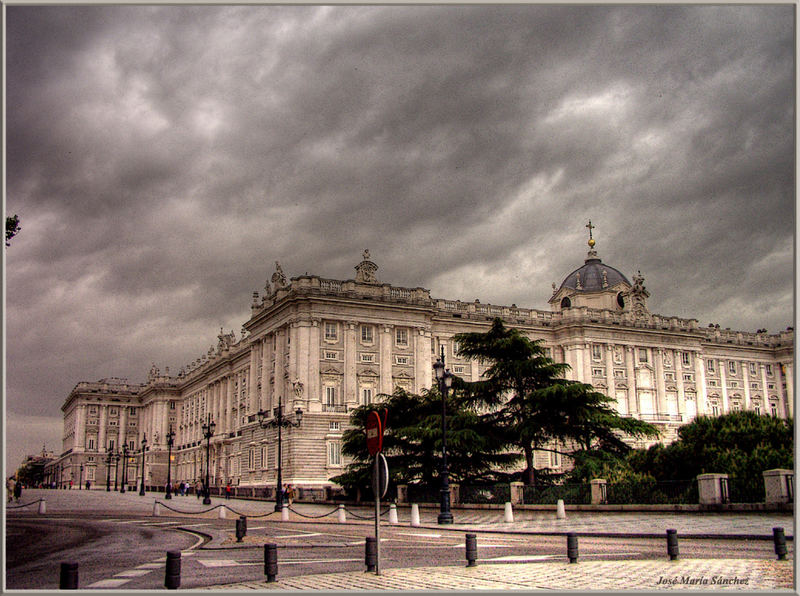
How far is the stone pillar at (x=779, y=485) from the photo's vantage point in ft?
85.5

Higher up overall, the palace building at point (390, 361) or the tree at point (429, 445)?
the palace building at point (390, 361)

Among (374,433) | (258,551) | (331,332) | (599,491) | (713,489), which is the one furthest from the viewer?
(331,332)

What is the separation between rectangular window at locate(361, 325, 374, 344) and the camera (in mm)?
72750

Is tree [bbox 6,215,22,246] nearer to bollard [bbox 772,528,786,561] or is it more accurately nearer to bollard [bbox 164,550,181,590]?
bollard [bbox 164,550,181,590]

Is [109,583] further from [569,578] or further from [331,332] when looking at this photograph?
[331,332]

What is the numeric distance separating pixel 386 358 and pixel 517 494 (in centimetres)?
3676

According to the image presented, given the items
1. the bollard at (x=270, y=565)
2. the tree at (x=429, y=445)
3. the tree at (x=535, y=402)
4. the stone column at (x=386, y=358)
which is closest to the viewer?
the bollard at (x=270, y=565)

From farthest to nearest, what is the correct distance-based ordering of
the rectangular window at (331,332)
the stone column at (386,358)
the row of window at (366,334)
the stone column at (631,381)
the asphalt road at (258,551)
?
the stone column at (631,381) → the stone column at (386,358) → the row of window at (366,334) → the rectangular window at (331,332) → the asphalt road at (258,551)

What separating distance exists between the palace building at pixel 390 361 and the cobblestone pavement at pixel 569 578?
4403 cm

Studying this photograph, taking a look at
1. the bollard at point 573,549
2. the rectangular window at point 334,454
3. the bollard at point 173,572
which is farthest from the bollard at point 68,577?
the rectangular window at point 334,454

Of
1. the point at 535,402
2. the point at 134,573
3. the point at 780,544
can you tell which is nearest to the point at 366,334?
the point at 535,402

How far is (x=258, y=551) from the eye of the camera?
1808 centimetres

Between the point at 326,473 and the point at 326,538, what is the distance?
45085 millimetres

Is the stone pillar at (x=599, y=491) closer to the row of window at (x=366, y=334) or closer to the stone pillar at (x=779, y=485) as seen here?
the stone pillar at (x=779, y=485)
